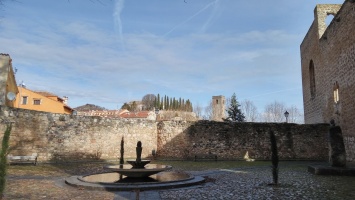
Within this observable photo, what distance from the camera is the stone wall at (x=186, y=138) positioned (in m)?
19.8

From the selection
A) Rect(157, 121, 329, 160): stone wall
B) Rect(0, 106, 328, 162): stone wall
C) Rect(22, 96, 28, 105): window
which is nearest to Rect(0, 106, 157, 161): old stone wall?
Rect(0, 106, 328, 162): stone wall

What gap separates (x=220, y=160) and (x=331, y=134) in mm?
9841

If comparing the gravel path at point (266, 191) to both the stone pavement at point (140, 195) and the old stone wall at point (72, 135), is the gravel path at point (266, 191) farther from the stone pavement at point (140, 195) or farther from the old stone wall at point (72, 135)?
the old stone wall at point (72, 135)

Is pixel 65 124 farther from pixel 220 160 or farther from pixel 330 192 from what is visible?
pixel 330 192

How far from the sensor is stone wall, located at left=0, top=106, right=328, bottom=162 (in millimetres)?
19814

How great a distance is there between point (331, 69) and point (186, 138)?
10628 millimetres

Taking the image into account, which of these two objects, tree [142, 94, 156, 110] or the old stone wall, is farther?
tree [142, 94, 156, 110]

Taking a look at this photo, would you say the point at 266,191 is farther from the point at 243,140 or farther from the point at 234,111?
the point at 234,111

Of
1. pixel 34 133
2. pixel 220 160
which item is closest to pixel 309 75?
pixel 220 160

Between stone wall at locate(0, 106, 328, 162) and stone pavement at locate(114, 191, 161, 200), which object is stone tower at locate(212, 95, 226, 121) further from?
stone pavement at locate(114, 191, 161, 200)

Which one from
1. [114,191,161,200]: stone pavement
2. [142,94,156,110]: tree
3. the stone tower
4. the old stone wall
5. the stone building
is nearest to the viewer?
[114,191,161,200]: stone pavement

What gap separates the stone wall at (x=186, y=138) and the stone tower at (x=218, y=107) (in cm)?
5048

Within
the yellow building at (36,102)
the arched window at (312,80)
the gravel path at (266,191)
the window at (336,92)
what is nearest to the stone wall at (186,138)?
the window at (336,92)

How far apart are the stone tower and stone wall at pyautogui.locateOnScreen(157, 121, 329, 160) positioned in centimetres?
5039
